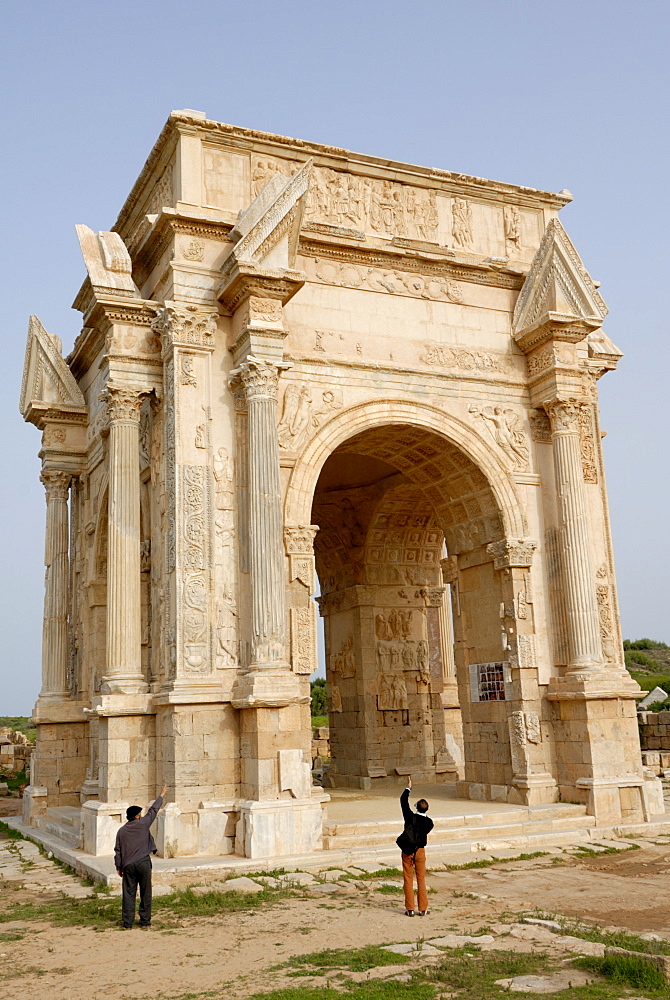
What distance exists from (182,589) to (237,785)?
Result: 2622 mm

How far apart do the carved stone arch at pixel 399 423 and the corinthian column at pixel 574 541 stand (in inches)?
29.9

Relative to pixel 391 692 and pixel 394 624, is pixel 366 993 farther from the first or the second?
pixel 394 624

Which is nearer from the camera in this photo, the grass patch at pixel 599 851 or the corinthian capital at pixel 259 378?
the grass patch at pixel 599 851

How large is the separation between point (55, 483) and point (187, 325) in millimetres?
6102

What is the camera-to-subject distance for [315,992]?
6.32 metres

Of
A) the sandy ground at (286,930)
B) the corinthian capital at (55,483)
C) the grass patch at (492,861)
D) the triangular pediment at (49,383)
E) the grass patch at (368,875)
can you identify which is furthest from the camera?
the corinthian capital at (55,483)

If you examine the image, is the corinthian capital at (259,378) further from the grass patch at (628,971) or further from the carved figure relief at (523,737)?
the grass patch at (628,971)

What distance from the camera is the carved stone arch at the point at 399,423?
1374cm

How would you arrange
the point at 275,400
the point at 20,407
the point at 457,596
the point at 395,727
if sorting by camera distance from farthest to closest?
the point at 395,727
the point at 20,407
the point at 457,596
the point at 275,400

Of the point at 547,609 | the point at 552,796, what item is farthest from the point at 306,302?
the point at 552,796

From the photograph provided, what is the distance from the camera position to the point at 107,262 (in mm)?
14312

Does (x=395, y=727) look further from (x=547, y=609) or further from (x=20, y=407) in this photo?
(x=20, y=407)

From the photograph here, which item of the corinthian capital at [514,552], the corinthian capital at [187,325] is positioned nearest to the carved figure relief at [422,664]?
the corinthian capital at [514,552]

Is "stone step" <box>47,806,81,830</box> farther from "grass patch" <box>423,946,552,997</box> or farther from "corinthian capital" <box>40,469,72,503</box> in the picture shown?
"grass patch" <box>423,946,552,997</box>
